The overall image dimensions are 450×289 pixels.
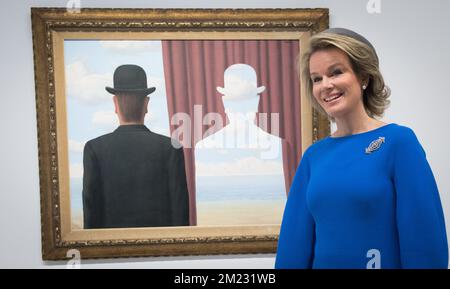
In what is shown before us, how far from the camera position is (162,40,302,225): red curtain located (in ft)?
6.53

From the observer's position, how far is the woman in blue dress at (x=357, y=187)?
90 cm

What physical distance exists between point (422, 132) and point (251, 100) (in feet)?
2.80

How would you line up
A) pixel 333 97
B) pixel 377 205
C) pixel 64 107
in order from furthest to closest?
1. pixel 64 107
2. pixel 333 97
3. pixel 377 205

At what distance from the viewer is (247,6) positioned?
6.63 ft

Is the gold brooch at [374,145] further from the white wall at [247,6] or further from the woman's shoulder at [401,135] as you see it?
the white wall at [247,6]

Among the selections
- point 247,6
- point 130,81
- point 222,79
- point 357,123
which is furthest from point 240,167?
point 357,123

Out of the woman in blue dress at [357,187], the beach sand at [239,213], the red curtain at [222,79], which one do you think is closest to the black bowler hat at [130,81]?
the red curtain at [222,79]

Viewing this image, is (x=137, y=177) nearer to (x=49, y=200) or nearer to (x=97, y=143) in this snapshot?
(x=97, y=143)

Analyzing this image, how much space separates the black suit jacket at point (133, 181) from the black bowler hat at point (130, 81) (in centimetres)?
17

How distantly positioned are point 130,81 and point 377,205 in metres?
1.38

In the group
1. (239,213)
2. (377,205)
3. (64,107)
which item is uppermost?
(64,107)

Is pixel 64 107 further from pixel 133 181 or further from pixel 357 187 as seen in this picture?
pixel 357 187
